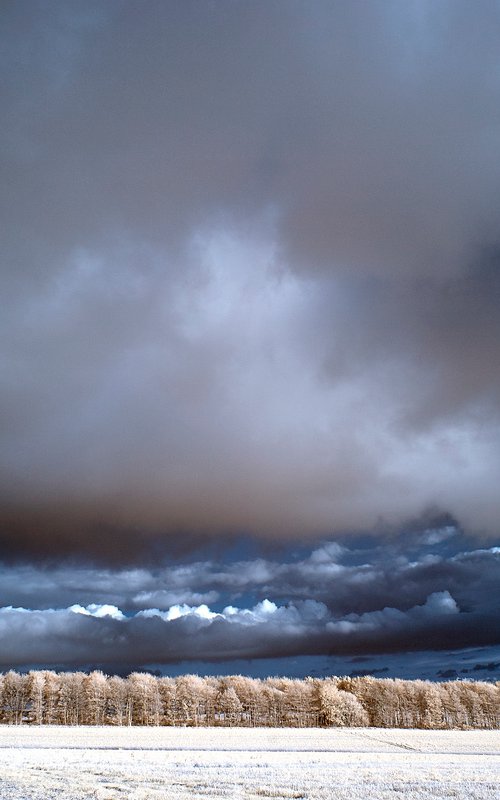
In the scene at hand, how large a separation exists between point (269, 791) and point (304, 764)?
81.1ft

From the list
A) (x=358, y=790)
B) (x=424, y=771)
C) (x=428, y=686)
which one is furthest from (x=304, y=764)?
(x=428, y=686)

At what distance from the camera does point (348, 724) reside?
17625 cm

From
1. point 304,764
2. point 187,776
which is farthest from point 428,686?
point 187,776

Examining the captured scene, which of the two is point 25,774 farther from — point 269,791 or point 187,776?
point 269,791

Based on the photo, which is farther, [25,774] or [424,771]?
[424,771]

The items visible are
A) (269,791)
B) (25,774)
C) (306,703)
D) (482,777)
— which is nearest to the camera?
(269,791)

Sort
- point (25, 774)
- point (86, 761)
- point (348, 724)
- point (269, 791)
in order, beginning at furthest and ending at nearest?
1. point (348, 724)
2. point (86, 761)
3. point (25, 774)
4. point (269, 791)

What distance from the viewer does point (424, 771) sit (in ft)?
163

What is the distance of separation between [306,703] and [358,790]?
168205 mm

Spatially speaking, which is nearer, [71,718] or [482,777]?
[482,777]

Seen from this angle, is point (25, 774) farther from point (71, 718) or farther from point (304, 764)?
point (71, 718)

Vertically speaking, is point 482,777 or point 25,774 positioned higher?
point 25,774

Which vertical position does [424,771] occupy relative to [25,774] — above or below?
below

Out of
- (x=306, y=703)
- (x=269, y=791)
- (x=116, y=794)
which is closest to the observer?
(x=116, y=794)
